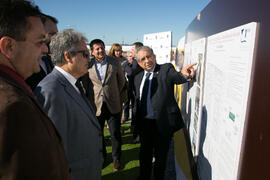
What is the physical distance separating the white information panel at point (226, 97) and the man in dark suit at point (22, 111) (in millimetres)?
1048

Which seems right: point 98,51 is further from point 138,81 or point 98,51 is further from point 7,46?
point 7,46

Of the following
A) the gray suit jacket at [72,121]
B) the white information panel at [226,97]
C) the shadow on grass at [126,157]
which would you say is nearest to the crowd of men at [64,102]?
the gray suit jacket at [72,121]

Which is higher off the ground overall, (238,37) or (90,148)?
(238,37)

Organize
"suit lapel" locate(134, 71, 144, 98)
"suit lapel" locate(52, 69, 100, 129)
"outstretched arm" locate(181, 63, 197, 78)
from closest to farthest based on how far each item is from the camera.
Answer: "suit lapel" locate(52, 69, 100, 129) → "outstretched arm" locate(181, 63, 197, 78) → "suit lapel" locate(134, 71, 144, 98)

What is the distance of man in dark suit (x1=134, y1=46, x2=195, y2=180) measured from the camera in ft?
7.63

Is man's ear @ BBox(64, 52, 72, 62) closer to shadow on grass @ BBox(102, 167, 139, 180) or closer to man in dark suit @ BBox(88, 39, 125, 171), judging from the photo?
man in dark suit @ BBox(88, 39, 125, 171)

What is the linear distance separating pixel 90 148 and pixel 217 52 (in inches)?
55.9

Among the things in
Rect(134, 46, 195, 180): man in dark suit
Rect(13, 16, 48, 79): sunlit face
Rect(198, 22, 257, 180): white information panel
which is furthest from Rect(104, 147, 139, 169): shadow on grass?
Rect(13, 16, 48, 79): sunlit face

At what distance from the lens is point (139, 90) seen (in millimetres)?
2625

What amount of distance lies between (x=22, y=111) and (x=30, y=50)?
0.36 meters

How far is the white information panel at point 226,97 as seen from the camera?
102 cm

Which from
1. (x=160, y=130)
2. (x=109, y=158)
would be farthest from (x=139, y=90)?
(x=109, y=158)

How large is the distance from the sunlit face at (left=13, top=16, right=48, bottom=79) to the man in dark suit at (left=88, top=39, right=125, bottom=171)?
2241 mm

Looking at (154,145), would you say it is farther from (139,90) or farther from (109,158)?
(109,158)
